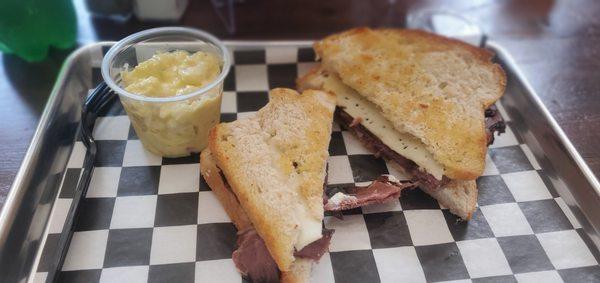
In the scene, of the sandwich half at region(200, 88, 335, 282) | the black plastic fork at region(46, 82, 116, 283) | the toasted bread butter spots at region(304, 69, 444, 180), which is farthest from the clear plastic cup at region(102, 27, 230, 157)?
the toasted bread butter spots at region(304, 69, 444, 180)

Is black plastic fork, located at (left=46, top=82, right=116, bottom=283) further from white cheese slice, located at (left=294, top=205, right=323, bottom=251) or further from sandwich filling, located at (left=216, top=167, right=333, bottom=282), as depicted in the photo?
white cheese slice, located at (left=294, top=205, right=323, bottom=251)

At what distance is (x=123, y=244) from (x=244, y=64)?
887 mm

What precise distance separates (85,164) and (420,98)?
1.13m

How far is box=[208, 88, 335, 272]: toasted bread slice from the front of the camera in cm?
128

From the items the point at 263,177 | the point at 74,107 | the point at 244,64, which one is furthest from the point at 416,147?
the point at 74,107

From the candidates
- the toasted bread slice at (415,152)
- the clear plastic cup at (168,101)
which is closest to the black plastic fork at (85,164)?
the clear plastic cup at (168,101)

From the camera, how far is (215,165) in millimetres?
1475

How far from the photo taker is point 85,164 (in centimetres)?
154

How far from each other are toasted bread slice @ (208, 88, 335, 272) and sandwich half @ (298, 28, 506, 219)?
0.49 ft

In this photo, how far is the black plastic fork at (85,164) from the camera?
4.18 feet

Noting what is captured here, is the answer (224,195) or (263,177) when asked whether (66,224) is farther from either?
(263,177)

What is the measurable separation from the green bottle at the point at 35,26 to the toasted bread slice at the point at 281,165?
941 mm

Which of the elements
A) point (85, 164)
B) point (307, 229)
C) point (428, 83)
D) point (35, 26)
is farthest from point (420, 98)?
point (35, 26)

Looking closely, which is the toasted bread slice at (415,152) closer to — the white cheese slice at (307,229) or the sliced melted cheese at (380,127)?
the sliced melted cheese at (380,127)
